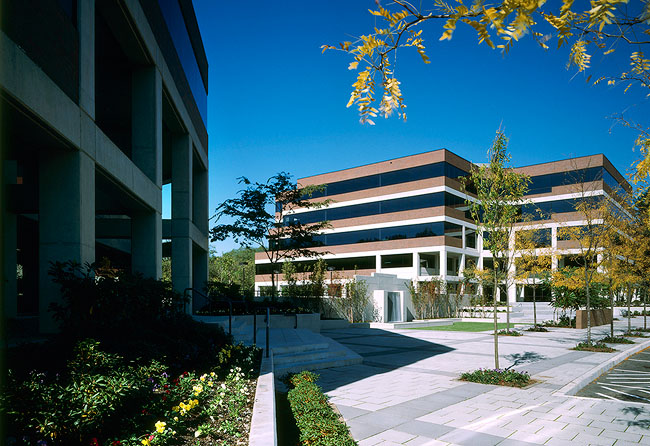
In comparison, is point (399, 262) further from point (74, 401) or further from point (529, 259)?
point (74, 401)

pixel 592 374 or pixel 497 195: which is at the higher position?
pixel 497 195

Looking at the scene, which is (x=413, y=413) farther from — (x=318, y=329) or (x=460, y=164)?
(x=460, y=164)

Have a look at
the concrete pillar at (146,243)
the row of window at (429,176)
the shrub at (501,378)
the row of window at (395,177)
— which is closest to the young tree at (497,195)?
the shrub at (501,378)

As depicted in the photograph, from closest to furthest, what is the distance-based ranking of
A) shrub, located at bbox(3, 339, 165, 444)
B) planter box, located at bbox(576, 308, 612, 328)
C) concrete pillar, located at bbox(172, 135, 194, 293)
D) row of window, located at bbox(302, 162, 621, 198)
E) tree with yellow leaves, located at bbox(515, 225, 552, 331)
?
shrub, located at bbox(3, 339, 165, 444) < concrete pillar, located at bbox(172, 135, 194, 293) < tree with yellow leaves, located at bbox(515, 225, 552, 331) < planter box, located at bbox(576, 308, 612, 328) < row of window, located at bbox(302, 162, 621, 198)

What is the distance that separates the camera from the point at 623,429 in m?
6.18

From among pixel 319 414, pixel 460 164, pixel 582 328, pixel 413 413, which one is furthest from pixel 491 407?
pixel 460 164

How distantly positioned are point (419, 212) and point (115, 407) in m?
43.4

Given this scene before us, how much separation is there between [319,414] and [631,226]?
71.2 feet

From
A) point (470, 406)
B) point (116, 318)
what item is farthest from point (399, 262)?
point (116, 318)

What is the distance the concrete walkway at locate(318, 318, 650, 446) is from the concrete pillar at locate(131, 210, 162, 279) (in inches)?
234

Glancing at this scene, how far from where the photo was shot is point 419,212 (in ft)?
151

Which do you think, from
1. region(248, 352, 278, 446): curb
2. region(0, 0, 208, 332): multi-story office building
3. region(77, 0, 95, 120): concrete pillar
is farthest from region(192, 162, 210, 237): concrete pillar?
region(248, 352, 278, 446): curb

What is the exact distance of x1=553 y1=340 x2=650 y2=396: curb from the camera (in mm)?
8633

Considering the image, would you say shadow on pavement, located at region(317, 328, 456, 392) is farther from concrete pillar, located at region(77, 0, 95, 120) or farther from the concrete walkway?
concrete pillar, located at region(77, 0, 95, 120)
